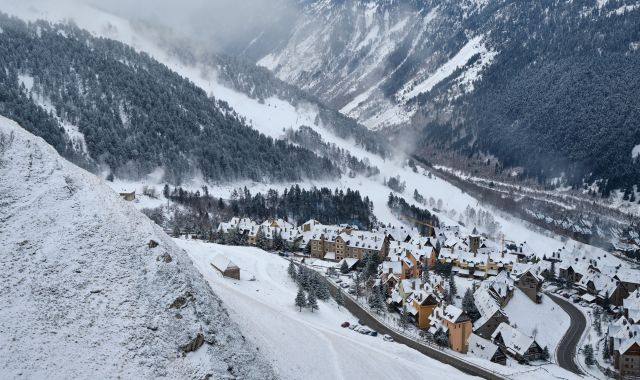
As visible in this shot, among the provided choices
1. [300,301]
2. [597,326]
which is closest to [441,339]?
[300,301]

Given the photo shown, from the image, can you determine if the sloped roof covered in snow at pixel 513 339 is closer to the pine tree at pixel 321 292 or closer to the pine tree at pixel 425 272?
the pine tree at pixel 425 272

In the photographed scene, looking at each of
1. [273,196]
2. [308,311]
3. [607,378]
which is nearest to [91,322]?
[308,311]

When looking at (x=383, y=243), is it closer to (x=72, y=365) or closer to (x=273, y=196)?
(x=273, y=196)

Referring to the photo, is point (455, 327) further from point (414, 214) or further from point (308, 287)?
point (414, 214)

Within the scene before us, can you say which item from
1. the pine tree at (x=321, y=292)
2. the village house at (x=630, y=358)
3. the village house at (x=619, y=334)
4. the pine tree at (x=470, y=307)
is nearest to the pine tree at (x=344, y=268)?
the pine tree at (x=470, y=307)

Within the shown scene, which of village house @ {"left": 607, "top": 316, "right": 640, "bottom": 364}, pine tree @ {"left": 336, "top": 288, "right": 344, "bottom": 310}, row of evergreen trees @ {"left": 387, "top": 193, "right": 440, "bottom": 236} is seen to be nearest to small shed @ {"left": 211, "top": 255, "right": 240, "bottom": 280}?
pine tree @ {"left": 336, "top": 288, "right": 344, "bottom": 310}

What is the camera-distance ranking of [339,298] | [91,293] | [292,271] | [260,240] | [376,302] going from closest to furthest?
[91,293] < [376,302] < [339,298] < [292,271] < [260,240]
